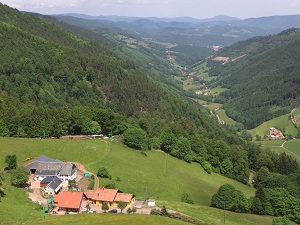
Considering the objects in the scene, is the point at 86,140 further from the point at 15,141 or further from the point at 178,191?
the point at 178,191

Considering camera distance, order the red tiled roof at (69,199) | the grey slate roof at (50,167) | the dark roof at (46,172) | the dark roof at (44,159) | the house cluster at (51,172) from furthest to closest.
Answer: the dark roof at (44,159) < the grey slate roof at (50,167) < the dark roof at (46,172) < the house cluster at (51,172) < the red tiled roof at (69,199)

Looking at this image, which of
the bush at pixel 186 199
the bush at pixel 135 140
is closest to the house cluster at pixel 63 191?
the bush at pixel 186 199

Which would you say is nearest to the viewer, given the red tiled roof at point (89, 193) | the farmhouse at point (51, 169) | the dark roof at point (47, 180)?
the red tiled roof at point (89, 193)

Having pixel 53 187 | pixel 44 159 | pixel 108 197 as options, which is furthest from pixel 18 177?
pixel 108 197

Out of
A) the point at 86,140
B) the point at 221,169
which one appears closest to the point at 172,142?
the point at 221,169

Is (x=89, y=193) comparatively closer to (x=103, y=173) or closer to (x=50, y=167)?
(x=103, y=173)

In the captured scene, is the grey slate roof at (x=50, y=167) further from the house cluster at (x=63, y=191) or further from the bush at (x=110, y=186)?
the bush at (x=110, y=186)
